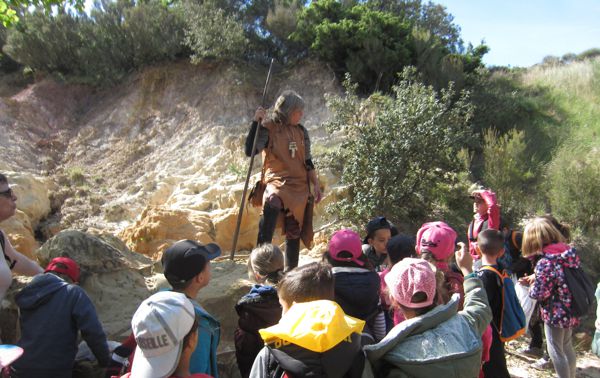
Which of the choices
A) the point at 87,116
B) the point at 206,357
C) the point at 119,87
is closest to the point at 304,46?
the point at 119,87

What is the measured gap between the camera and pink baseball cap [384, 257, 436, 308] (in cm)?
229

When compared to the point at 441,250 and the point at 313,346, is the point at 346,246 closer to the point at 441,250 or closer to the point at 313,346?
the point at 441,250

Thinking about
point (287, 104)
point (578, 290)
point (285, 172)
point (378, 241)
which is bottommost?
point (578, 290)

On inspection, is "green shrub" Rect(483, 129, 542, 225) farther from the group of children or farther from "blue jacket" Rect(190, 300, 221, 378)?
"blue jacket" Rect(190, 300, 221, 378)

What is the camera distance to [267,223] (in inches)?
185

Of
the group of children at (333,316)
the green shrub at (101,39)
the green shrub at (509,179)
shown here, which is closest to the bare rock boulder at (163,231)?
the group of children at (333,316)

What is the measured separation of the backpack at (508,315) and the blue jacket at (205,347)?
192 cm

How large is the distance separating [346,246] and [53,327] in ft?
5.60

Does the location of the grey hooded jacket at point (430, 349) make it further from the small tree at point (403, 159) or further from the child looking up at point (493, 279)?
the small tree at point (403, 159)

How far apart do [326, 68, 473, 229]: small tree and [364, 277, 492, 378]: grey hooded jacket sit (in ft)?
17.8

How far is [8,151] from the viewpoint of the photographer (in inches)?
502

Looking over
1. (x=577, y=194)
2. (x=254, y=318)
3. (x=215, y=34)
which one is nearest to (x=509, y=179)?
(x=577, y=194)

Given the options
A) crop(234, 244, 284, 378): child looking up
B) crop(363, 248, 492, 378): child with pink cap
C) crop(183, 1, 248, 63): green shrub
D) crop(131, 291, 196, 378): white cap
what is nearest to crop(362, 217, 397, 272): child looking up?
crop(234, 244, 284, 378): child looking up

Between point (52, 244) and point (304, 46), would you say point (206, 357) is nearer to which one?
point (52, 244)
